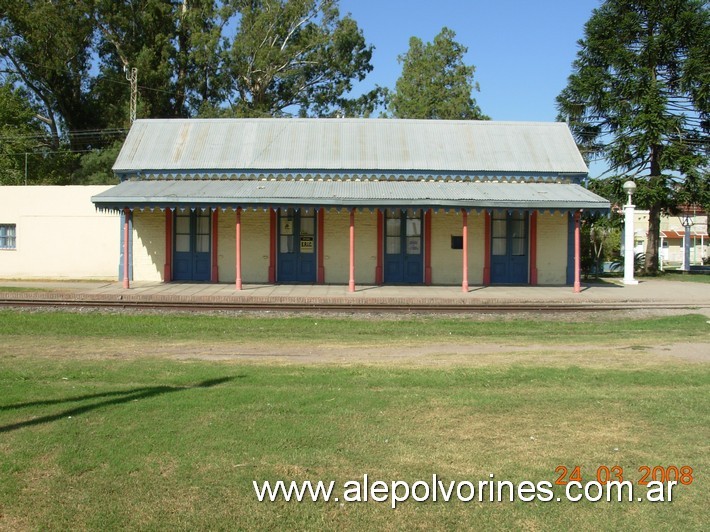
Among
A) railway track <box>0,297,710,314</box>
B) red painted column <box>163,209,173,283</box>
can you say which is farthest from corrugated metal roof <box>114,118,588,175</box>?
railway track <box>0,297,710,314</box>

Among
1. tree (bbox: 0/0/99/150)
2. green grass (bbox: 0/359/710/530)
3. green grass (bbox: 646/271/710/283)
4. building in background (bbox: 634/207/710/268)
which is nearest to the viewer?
green grass (bbox: 0/359/710/530)

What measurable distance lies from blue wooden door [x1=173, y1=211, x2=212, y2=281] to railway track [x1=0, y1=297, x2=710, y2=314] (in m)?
4.80

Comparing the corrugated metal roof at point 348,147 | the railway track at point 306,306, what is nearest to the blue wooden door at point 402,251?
the corrugated metal roof at point 348,147

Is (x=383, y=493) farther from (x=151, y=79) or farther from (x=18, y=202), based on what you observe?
(x=151, y=79)

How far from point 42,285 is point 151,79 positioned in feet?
76.1

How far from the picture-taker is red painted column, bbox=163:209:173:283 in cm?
2075

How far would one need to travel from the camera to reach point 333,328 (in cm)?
1354

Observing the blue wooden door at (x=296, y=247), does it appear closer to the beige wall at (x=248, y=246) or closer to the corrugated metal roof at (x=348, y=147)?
the beige wall at (x=248, y=246)

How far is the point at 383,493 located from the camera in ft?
15.1

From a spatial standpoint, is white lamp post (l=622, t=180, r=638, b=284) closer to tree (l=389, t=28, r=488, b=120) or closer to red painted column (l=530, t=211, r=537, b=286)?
red painted column (l=530, t=211, r=537, b=286)

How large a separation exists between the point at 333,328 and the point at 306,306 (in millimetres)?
2277

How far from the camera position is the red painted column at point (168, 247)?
817 inches

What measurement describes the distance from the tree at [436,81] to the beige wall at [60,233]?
24.3 m

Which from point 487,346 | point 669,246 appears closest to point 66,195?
point 487,346
